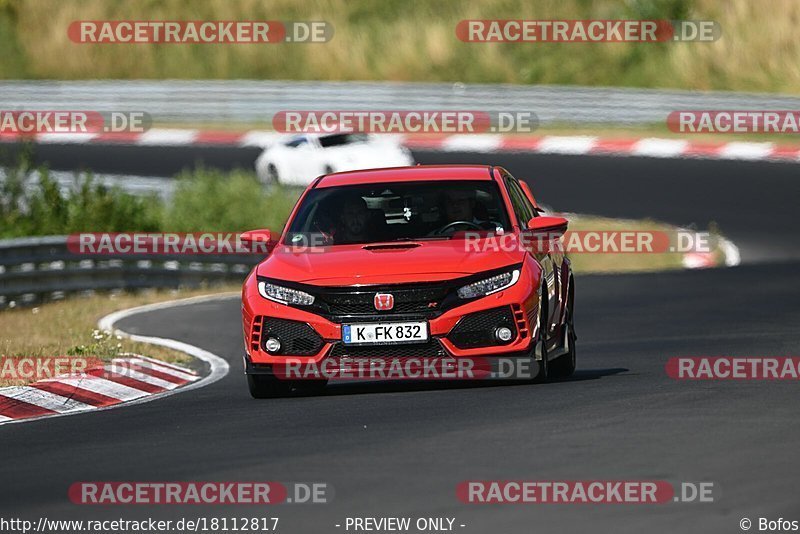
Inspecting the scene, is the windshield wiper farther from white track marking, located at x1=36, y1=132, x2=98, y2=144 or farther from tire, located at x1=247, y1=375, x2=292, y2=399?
white track marking, located at x1=36, y1=132, x2=98, y2=144

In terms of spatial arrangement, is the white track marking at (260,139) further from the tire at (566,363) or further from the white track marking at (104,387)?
the tire at (566,363)

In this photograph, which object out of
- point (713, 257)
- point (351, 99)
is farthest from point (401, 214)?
point (351, 99)

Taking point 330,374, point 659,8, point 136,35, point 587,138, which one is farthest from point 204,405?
point 136,35

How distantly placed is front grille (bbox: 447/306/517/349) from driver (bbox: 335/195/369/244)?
1.13 metres

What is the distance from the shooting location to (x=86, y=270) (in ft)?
71.0

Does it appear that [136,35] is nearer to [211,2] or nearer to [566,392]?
[211,2]

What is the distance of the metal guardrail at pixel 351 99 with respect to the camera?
35.2 meters

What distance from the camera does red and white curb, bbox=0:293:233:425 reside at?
11883 millimetres

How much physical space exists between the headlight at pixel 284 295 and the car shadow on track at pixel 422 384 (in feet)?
2.89

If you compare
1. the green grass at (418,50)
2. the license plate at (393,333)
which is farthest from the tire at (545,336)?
the green grass at (418,50)

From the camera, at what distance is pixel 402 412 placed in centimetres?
1016

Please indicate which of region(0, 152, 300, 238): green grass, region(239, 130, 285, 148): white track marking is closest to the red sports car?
region(0, 152, 300, 238): green grass

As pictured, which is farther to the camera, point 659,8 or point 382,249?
point 659,8

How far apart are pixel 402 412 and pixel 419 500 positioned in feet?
9.55
